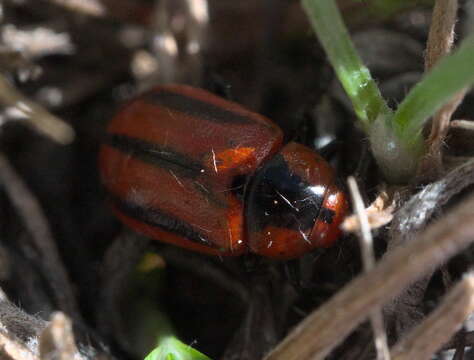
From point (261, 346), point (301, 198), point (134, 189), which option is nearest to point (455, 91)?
point (301, 198)

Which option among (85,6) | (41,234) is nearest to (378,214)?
(41,234)

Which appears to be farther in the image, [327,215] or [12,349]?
[327,215]

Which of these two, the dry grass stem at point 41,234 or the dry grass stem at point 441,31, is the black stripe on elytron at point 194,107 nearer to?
the dry grass stem at point 41,234

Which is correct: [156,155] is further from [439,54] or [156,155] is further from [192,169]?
[439,54]

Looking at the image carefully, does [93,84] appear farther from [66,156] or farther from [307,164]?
[307,164]

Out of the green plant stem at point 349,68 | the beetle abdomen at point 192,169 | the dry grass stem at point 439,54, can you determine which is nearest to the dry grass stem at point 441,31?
the dry grass stem at point 439,54

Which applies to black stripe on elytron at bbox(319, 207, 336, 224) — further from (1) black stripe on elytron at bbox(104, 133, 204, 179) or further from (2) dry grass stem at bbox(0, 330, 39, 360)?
(2) dry grass stem at bbox(0, 330, 39, 360)

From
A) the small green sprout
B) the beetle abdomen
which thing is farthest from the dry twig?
the beetle abdomen
